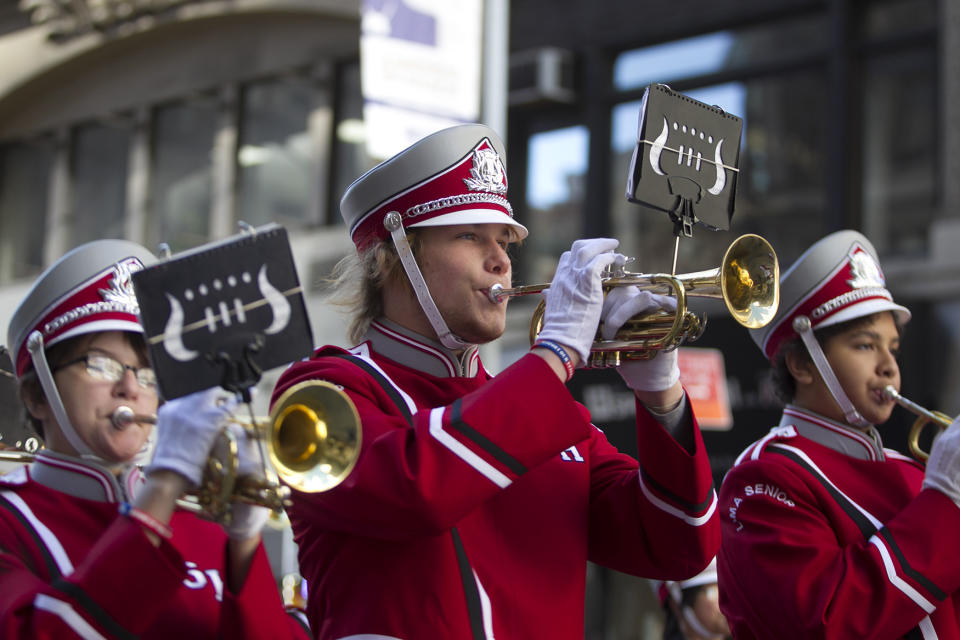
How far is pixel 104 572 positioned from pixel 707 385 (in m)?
6.92

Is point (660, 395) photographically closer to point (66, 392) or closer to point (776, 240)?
A: point (66, 392)

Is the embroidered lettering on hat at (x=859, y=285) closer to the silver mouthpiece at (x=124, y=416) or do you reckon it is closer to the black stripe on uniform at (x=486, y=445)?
the black stripe on uniform at (x=486, y=445)

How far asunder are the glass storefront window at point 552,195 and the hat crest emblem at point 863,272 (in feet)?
26.0

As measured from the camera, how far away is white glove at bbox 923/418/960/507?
347cm

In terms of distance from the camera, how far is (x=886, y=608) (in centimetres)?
334

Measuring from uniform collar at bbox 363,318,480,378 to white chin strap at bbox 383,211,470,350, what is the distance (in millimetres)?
32

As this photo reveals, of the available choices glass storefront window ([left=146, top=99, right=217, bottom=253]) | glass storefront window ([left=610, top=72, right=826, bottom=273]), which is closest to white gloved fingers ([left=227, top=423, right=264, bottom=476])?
glass storefront window ([left=610, top=72, right=826, bottom=273])

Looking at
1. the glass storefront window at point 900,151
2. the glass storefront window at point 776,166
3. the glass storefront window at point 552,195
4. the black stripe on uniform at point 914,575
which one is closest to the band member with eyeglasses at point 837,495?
the black stripe on uniform at point 914,575

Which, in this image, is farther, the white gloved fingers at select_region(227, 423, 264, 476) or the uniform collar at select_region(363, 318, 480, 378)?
the uniform collar at select_region(363, 318, 480, 378)

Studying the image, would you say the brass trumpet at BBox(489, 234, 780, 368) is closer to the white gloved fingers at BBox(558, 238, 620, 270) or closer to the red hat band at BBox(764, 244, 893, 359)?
the white gloved fingers at BBox(558, 238, 620, 270)

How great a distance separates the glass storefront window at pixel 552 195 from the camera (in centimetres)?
1217

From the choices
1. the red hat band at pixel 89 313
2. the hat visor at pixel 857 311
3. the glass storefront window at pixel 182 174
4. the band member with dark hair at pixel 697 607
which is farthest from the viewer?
the glass storefront window at pixel 182 174

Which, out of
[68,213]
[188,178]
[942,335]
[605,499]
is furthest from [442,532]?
[68,213]

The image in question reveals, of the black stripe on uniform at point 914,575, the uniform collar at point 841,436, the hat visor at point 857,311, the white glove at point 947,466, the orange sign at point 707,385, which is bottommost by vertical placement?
the orange sign at point 707,385
